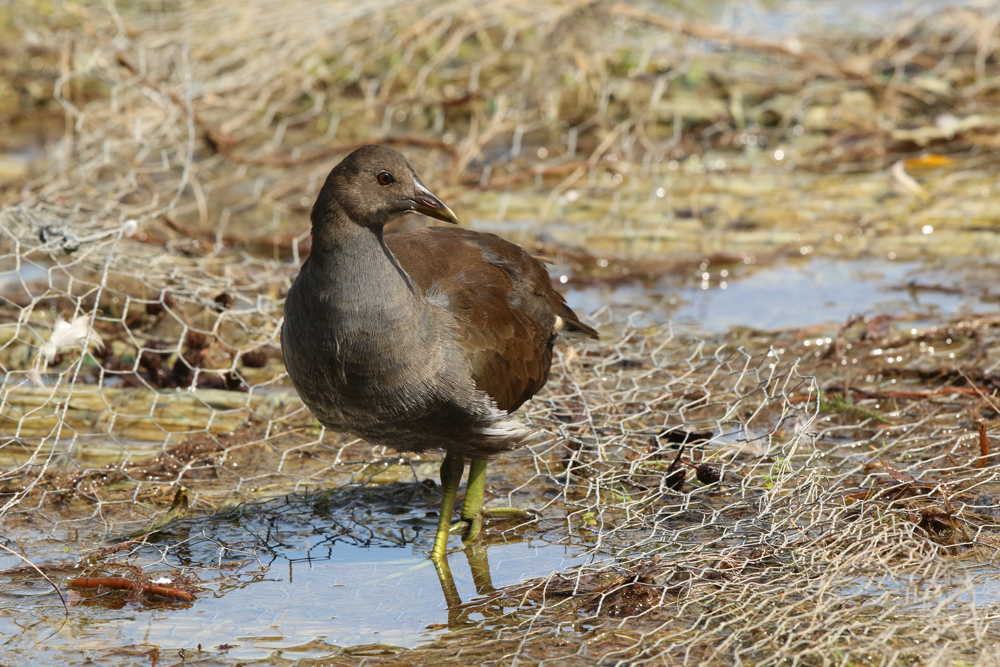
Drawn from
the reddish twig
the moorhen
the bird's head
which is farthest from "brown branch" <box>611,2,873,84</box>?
the reddish twig

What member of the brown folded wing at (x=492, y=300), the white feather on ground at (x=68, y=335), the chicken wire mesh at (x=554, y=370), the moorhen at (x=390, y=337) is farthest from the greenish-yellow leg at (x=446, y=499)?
the white feather on ground at (x=68, y=335)

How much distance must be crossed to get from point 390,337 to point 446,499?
0.87m

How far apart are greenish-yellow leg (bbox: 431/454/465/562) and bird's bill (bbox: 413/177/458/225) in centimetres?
93

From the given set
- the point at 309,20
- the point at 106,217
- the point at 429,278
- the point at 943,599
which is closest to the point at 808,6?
the point at 309,20

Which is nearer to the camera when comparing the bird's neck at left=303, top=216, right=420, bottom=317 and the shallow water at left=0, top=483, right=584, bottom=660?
the shallow water at left=0, top=483, right=584, bottom=660

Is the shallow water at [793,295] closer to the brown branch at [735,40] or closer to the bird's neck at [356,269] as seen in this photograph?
the brown branch at [735,40]

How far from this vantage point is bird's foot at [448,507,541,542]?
4254 mm

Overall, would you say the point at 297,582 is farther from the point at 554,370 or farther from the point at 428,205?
the point at 554,370

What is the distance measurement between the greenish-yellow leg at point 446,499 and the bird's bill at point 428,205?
0.93 meters

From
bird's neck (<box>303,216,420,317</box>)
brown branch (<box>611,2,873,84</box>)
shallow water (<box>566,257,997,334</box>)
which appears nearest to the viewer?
bird's neck (<box>303,216,420,317</box>)

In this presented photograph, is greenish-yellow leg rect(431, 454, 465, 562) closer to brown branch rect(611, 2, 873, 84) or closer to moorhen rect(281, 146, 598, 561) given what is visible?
moorhen rect(281, 146, 598, 561)

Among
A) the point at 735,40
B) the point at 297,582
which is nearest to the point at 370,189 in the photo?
the point at 297,582

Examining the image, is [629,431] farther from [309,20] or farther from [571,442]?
[309,20]

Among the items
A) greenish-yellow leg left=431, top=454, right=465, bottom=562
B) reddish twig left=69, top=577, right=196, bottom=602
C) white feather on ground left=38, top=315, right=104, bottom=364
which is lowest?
greenish-yellow leg left=431, top=454, right=465, bottom=562
